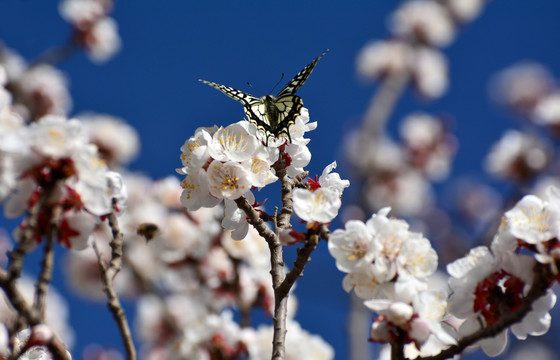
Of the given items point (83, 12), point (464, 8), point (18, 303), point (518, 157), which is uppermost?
point (464, 8)

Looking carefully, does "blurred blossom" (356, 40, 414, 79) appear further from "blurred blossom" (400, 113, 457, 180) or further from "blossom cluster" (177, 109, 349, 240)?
"blossom cluster" (177, 109, 349, 240)

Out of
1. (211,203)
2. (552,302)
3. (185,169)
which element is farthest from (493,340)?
(185,169)

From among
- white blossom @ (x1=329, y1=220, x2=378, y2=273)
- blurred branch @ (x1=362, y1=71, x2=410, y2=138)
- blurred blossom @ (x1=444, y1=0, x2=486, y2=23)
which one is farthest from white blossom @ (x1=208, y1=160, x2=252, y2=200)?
blurred blossom @ (x1=444, y1=0, x2=486, y2=23)

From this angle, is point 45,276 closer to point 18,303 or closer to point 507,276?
point 18,303

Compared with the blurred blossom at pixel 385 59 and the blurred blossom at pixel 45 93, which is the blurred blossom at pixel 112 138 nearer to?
the blurred blossom at pixel 45 93

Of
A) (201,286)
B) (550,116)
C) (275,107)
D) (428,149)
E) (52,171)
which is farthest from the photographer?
→ (428,149)

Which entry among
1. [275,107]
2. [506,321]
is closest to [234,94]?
[275,107]
